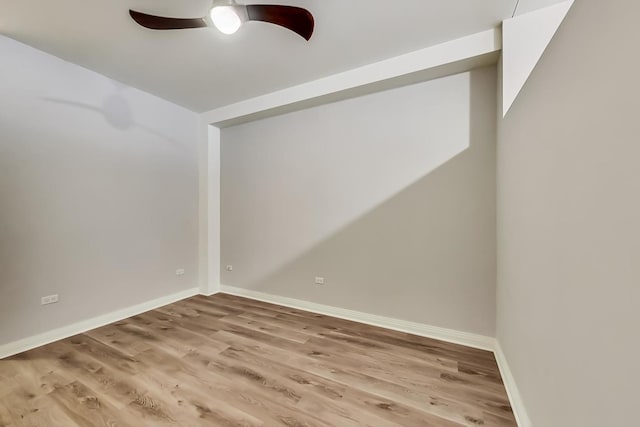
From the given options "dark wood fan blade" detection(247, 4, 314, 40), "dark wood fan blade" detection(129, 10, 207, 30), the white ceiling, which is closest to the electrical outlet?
the white ceiling

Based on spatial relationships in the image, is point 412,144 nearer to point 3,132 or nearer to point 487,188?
point 487,188

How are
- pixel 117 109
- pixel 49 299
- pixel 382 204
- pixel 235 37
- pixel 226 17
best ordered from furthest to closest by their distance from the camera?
1. pixel 117 109
2. pixel 382 204
3. pixel 49 299
4. pixel 235 37
5. pixel 226 17

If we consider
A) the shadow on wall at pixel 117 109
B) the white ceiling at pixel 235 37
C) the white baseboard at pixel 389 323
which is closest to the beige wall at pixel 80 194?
the shadow on wall at pixel 117 109

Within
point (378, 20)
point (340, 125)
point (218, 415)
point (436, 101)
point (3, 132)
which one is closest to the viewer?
point (218, 415)

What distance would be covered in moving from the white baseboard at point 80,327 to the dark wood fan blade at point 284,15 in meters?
3.28

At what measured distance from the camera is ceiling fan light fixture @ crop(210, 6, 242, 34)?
4.60 feet

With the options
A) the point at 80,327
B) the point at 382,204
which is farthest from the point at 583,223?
the point at 80,327

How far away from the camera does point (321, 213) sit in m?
3.08

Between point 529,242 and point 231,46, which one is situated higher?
point 231,46

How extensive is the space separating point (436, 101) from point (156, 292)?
4011 mm

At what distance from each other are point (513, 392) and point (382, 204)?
1.76 metres

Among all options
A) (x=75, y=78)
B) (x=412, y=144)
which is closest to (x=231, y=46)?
(x=75, y=78)

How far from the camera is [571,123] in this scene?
0.91 metres

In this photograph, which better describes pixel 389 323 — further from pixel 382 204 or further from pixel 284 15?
pixel 284 15
